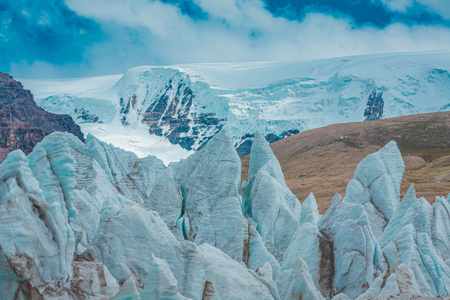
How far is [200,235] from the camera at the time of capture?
21.7 meters

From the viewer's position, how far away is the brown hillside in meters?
85.8

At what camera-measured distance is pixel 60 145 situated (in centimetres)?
1867

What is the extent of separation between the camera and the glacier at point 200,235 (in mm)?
12328

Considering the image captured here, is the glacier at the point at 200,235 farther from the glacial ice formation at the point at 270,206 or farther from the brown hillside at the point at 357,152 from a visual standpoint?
the brown hillside at the point at 357,152

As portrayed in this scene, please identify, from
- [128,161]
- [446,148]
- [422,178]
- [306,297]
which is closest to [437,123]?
[446,148]

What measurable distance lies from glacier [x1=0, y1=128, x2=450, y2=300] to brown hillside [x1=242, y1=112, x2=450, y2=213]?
146ft

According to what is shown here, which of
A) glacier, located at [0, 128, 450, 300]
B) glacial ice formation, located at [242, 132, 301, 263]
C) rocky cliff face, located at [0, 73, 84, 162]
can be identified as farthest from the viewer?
rocky cliff face, located at [0, 73, 84, 162]

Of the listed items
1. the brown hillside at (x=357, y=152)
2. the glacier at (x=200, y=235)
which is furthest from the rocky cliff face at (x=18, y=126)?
the glacier at (x=200, y=235)

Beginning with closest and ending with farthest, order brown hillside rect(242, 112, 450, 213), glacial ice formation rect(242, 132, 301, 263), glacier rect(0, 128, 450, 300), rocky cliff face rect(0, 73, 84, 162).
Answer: glacier rect(0, 128, 450, 300) → glacial ice formation rect(242, 132, 301, 263) → brown hillside rect(242, 112, 450, 213) → rocky cliff face rect(0, 73, 84, 162)

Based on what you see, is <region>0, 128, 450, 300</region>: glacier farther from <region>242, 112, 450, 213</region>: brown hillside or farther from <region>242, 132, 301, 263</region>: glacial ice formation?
<region>242, 112, 450, 213</region>: brown hillside

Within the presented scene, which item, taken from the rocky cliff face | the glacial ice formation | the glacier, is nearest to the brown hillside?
the glacial ice formation

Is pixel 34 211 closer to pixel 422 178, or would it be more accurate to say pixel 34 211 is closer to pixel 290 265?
pixel 290 265

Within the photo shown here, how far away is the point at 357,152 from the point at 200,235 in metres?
109

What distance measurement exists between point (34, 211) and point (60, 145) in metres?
6.27
